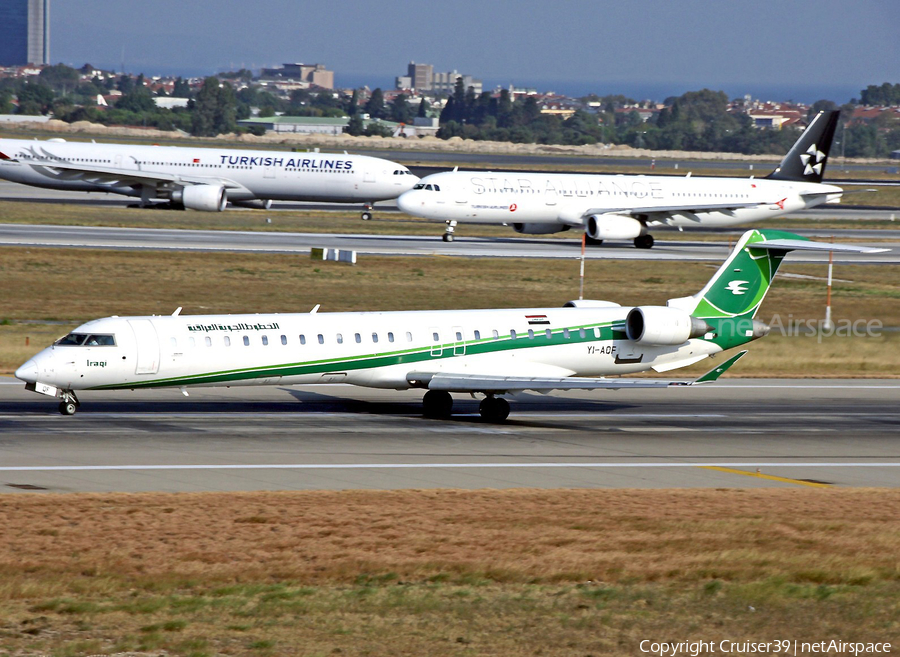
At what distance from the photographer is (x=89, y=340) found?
89.0 feet

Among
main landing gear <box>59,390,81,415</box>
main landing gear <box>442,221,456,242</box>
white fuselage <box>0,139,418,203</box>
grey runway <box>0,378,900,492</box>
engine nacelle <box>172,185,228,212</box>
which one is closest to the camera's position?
grey runway <box>0,378,900,492</box>

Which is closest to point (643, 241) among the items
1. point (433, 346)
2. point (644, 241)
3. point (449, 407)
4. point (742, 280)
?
point (644, 241)

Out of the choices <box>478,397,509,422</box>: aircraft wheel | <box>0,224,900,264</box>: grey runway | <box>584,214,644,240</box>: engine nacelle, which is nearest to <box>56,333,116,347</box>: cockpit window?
<box>478,397,509,422</box>: aircraft wheel

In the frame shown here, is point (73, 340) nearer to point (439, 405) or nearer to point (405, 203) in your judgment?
point (439, 405)

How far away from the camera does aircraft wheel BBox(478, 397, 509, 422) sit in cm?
3027

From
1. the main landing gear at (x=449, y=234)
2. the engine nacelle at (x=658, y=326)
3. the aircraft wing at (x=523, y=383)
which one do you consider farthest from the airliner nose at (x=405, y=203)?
the aircraft wing at (x=523, y=383)

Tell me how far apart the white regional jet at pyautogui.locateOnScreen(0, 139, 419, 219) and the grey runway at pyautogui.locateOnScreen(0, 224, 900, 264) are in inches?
326

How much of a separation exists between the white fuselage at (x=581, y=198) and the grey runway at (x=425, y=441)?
36747 mm

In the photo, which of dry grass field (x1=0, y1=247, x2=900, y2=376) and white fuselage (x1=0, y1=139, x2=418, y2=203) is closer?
dry grass field (x1=0, y1=247, x2=900, y2=376)

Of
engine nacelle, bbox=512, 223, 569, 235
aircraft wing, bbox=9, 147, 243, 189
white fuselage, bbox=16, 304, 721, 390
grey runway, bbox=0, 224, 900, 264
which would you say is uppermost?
aircraft wing, bbox=9, 147, 243, 189

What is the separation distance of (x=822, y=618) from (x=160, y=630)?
25.9 feet

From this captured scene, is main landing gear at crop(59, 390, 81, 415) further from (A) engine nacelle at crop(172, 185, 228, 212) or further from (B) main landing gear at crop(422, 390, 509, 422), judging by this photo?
(A) engine nacelle at crop(172, 185, 228, 212)

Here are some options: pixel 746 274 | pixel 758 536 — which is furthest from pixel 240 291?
pixel 758 536

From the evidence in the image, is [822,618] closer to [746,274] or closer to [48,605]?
[48,605]
